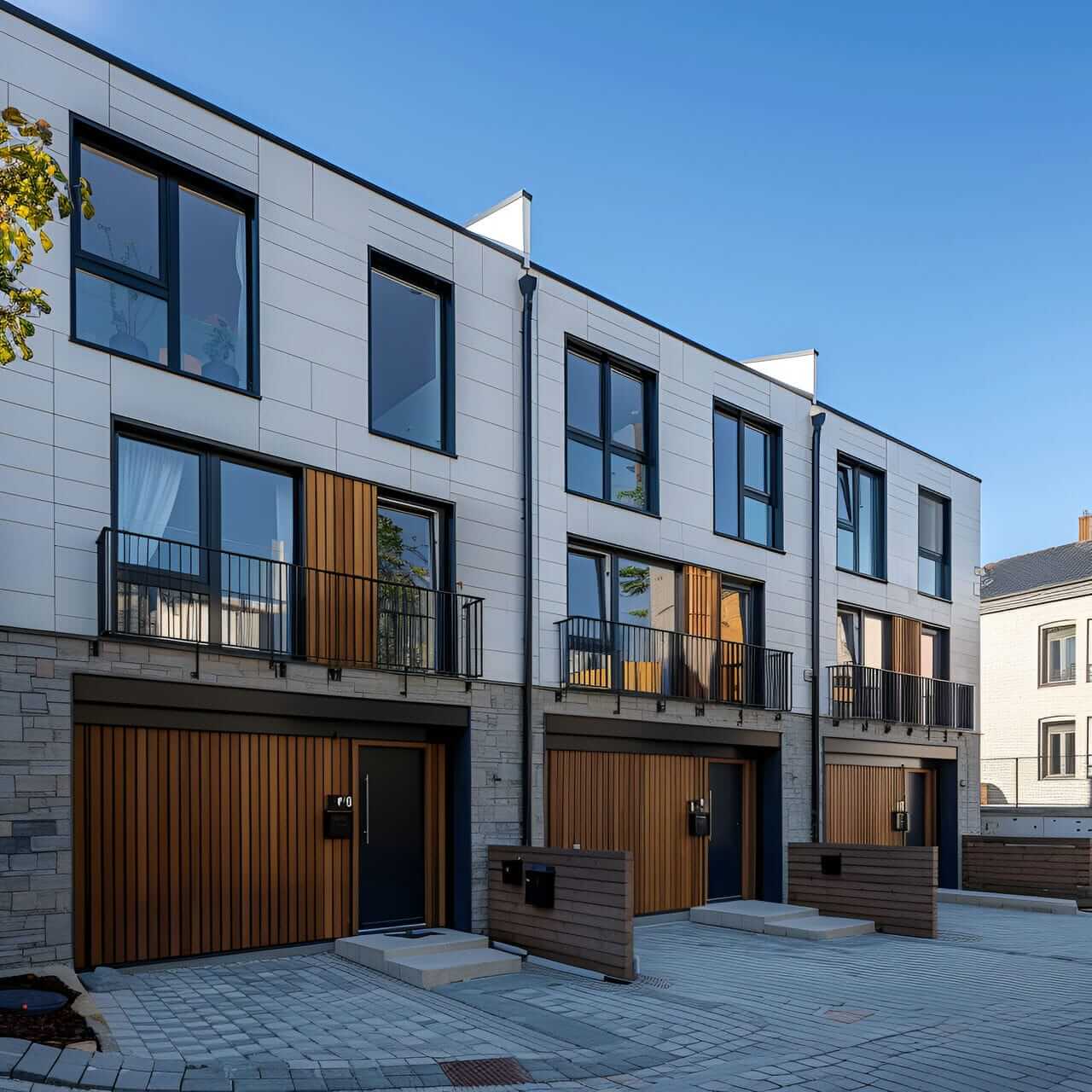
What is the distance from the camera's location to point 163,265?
10500mm

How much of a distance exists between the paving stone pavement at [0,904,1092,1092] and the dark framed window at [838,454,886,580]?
8414 mm

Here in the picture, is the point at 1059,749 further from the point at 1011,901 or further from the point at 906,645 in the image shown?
the point at 1011,901

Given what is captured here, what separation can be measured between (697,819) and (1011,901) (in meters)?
5.49

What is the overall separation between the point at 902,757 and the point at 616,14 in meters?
13.1

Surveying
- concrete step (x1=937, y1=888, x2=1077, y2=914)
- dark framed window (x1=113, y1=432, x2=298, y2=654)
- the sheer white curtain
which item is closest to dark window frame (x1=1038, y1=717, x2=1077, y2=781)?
concrete step (x1=937, y1=888, x2=1077, y2=914)

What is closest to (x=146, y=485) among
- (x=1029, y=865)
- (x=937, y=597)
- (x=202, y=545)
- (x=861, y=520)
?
(x=202, y=545)

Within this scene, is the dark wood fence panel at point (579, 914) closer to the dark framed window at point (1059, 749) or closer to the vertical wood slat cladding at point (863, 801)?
the vertical wood slat cladding at point (863, 801)

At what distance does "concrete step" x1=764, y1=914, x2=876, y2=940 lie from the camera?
1305 cm

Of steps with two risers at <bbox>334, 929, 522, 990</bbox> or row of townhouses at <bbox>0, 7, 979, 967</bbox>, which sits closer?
row of townhouses at <bbox>0, 7, 979, 967</bbox>

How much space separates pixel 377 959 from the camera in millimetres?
10297

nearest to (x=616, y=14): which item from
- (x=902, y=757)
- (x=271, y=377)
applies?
(x=271, y=377)

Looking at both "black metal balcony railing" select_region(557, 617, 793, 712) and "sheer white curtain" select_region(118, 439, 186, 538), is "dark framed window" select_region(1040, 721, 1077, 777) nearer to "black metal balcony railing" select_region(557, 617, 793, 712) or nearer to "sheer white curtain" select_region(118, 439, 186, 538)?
"black metal balcony railing" select_region(557, 617, 793, 712)

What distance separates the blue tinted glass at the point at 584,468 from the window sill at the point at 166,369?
4462mm

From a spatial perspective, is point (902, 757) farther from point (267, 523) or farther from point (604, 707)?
→ point (267, 523)
